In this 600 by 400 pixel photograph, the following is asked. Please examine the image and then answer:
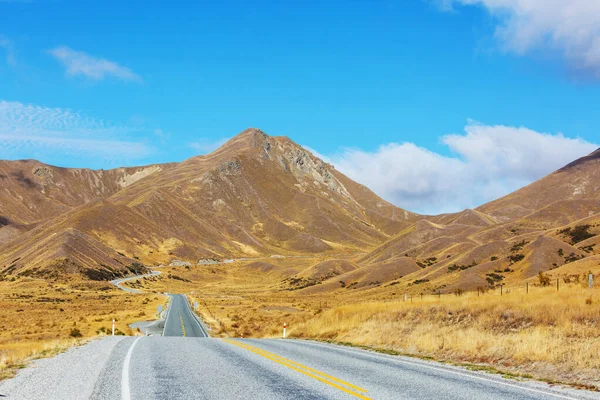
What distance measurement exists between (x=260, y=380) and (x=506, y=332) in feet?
29.3

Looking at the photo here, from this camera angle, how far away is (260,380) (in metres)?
11.2

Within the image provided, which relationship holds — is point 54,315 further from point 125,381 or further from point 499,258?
point 499,258

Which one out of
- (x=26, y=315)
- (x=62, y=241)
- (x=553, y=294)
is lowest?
(x=26, y=315)

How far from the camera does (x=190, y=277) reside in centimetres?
16038

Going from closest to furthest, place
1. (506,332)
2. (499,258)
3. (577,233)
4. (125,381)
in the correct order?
(125,381) → (506,332) → (499,258) → (577,233)

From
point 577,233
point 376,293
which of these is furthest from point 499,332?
point 577,233

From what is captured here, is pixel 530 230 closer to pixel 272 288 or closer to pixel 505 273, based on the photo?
pixel 505 273

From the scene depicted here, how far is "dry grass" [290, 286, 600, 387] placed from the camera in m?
13.0

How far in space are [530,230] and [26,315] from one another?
111059 mm

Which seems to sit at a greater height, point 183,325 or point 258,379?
point 258,379

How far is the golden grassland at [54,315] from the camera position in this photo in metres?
20.7

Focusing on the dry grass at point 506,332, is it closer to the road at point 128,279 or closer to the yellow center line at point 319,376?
the yellow center line at point 319,376

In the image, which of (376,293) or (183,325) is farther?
(376,293)

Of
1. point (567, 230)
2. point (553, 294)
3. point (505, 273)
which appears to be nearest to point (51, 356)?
point (553, 294)
